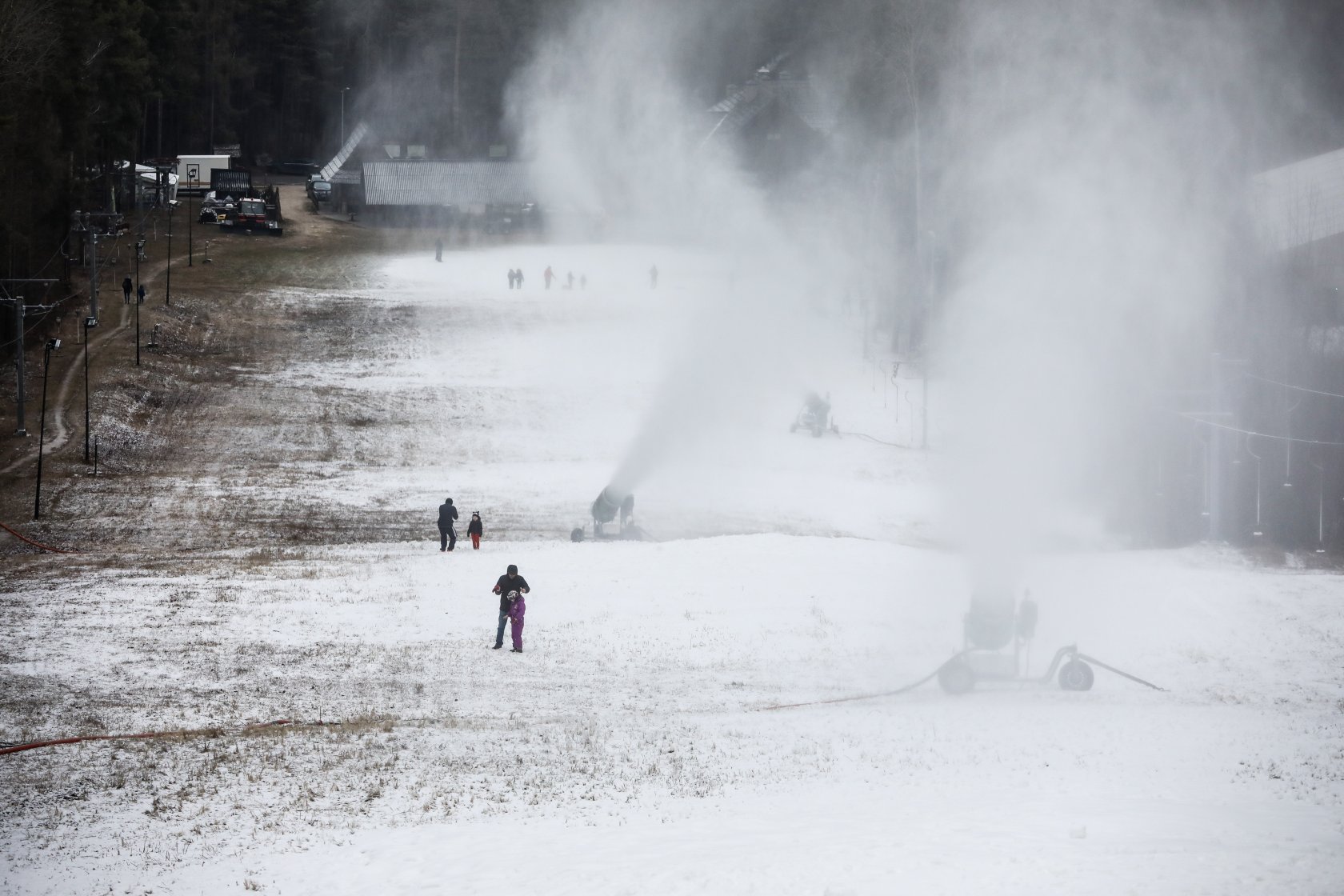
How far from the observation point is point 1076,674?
19.7 metres

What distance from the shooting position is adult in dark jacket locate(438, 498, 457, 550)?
29469 mm

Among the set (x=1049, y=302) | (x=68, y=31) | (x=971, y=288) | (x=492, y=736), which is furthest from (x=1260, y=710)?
(x=68, y=31)

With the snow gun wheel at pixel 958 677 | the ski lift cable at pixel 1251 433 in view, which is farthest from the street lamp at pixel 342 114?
the snow gun wheel at pixel 958 677

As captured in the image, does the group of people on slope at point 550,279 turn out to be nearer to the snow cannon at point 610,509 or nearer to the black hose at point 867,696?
the snow cannon at point 610,509

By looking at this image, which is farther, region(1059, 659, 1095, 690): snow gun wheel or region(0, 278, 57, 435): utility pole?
region(0, 278, 57, 435): utility pole

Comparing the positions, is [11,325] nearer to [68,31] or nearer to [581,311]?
[68,31]

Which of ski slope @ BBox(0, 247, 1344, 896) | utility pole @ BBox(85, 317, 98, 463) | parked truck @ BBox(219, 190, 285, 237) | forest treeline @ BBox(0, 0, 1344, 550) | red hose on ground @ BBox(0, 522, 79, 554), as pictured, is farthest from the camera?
parked truck @ BBox(219, 190, 285, 237)

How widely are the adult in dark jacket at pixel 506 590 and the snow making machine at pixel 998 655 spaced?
7158 mm

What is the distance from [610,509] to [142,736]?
1697 cm

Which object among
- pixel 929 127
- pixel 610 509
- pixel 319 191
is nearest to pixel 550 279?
pixel 929 127

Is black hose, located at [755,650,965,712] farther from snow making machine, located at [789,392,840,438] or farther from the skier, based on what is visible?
snow making machine, located at [789,392,840,438]

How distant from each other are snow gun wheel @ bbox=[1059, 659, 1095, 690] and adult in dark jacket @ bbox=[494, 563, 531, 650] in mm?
9020

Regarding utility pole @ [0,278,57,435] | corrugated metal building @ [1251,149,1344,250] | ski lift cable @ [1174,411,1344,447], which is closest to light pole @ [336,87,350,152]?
utility pole @ [0,278,57,435]

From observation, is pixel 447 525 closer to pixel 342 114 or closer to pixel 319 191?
pixel 319 191
